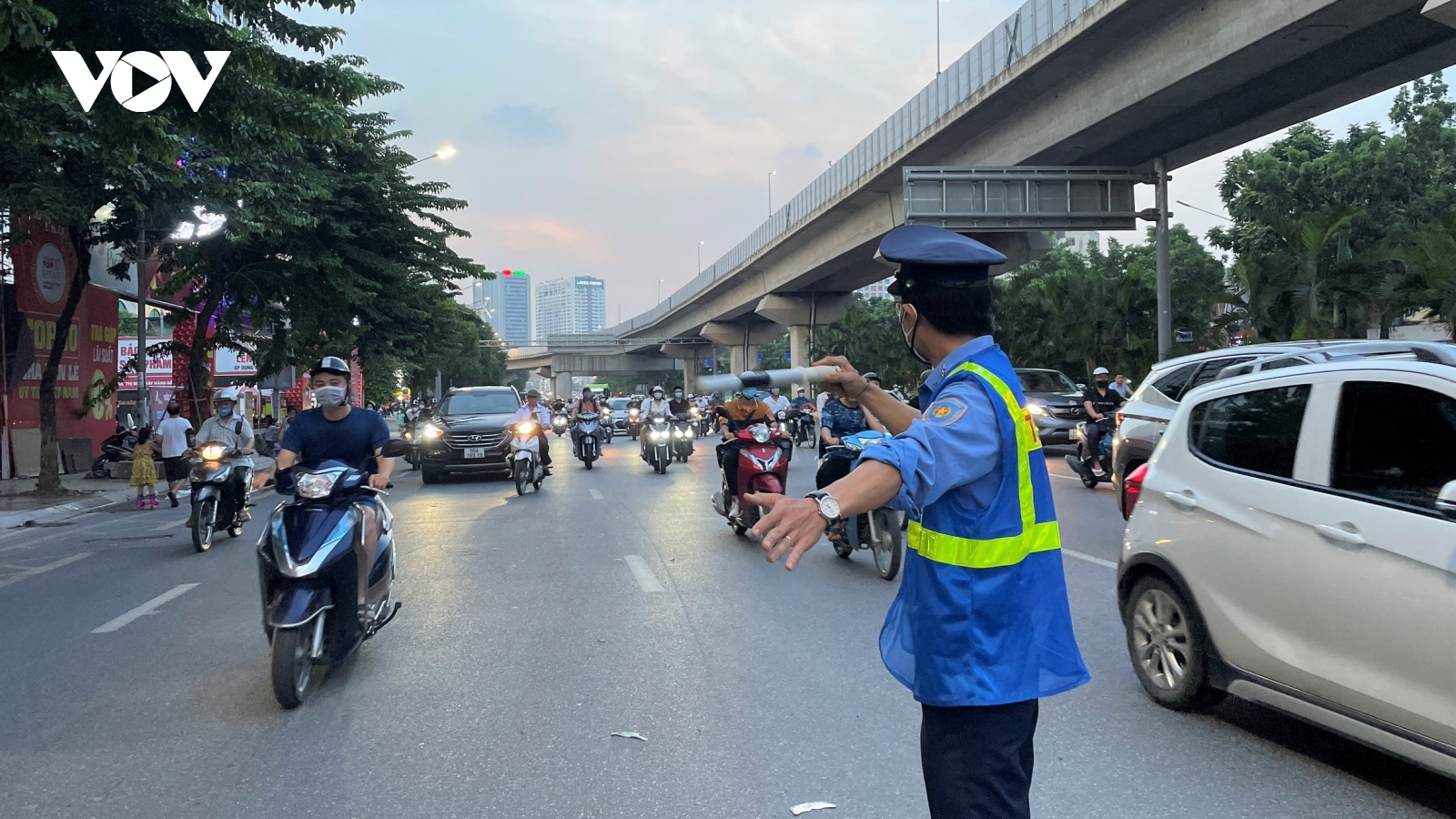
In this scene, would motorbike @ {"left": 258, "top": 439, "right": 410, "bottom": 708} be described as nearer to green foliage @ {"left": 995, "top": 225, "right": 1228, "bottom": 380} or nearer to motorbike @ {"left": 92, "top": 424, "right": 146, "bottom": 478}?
motorbike @ {"left": 92, "top": 424, "right": 146, "bottom": 478}

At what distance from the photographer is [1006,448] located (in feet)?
7.68

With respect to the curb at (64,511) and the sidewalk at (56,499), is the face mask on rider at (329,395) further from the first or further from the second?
the curb at (64,511)

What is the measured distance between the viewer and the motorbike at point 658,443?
2047 centimetres

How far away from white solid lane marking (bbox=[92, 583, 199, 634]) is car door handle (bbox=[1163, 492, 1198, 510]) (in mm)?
6606

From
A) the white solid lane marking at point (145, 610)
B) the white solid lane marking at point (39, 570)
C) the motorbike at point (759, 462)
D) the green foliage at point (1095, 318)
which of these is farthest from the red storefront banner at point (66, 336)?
the green foliage at point (1095, 318)

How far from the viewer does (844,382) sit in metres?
2.72

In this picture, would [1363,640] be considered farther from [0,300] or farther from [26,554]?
[0,300]

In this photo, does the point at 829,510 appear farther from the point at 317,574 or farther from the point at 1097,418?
the point at 1097,418

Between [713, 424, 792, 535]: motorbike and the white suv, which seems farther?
[713, 424, 792, 535]: motorbike

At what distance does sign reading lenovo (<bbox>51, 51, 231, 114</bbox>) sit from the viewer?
8.90 meters

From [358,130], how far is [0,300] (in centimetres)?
856

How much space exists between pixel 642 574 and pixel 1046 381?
15599 mm

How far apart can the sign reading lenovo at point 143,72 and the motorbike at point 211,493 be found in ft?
12.1

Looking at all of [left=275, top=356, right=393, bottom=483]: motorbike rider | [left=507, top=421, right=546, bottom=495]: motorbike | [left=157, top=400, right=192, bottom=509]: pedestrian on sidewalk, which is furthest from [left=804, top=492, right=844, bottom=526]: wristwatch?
[left=157, top=400, right=192, bottom=509]: pedestrian on sidewalk
